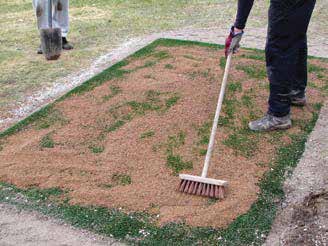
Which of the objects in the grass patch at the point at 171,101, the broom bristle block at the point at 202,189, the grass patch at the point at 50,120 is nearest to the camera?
the broom bristle block at the point at 202,189

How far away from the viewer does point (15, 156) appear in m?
3.52

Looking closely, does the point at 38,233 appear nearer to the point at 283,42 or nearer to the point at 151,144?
the point at 151,144

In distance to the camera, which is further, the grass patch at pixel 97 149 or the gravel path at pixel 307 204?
the grass patch at pixel 97 149

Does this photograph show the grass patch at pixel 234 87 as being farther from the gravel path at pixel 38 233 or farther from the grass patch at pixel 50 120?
the gravel path at pixel 38 233

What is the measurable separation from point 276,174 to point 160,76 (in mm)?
2024

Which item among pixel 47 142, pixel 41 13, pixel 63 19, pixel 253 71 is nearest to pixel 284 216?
pixel 47 142

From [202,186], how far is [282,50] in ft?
4.61

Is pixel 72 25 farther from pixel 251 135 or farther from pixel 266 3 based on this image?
pixel 251 135

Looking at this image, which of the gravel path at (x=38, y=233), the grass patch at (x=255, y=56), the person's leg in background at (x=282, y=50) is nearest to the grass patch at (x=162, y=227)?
the gravel path at (x=38, y=233)

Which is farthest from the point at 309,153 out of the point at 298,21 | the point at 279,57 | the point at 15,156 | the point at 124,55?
Result: the point at 124,55

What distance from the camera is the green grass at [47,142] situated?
3637mm

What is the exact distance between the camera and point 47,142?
368cm

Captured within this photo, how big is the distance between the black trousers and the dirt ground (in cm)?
33

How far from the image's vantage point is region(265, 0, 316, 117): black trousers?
354cm
